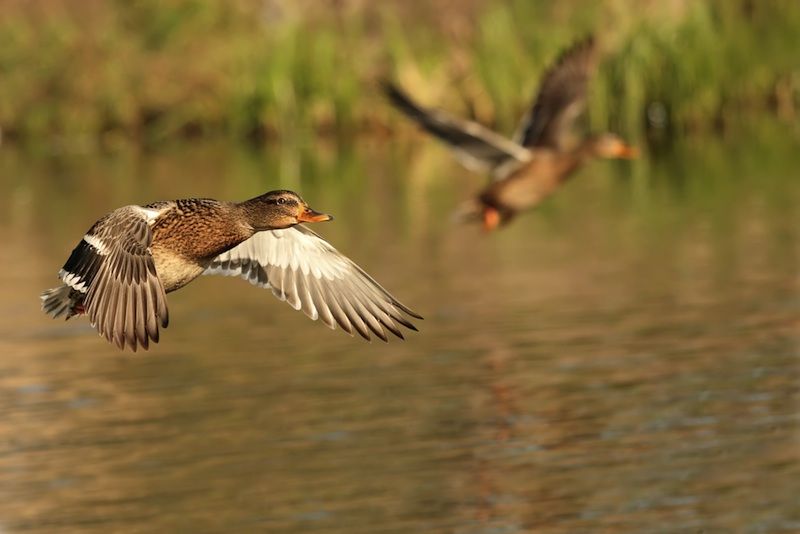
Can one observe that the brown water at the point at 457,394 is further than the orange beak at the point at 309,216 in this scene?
Yes

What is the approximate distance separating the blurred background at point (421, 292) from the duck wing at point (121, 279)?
6.21 ft

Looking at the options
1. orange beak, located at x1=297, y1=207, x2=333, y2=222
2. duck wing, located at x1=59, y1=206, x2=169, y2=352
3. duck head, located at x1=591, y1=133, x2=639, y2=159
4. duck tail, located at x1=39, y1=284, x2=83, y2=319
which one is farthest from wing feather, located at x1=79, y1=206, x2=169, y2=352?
duck head, located at x1=591, y1=133, x2=639, y2=159

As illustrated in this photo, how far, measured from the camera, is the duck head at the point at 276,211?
369 inches

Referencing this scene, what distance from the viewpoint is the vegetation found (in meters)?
32.6

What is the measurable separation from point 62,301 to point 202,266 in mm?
791

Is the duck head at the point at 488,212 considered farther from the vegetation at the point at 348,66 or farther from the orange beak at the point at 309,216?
the vegetation at the point at 348,66

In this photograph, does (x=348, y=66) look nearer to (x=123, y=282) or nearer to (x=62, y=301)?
(x=62, y=301)

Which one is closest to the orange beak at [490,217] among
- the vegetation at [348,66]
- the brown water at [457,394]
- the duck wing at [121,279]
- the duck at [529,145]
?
the duck at [529,145]

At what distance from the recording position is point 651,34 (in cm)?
3250

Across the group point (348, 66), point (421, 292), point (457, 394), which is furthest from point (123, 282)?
point (348, 66)

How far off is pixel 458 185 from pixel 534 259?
8957mm

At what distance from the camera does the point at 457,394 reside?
13.6 m

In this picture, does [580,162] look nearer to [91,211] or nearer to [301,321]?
[301,321]

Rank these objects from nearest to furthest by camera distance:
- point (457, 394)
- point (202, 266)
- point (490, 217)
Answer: point (202, 266), point (457, 394), point (490, 217)
